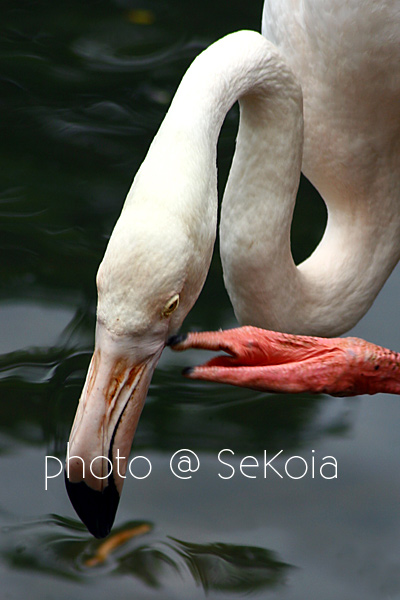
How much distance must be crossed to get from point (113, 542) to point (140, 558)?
0.14 metres

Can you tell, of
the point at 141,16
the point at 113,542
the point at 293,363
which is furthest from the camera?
the point at 141,16

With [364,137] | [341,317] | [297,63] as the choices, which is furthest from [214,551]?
[297,63]

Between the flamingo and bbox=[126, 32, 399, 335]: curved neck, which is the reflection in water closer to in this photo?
the flamingo

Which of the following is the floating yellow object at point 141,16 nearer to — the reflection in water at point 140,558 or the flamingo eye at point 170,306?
the reflection in water at point 140,558

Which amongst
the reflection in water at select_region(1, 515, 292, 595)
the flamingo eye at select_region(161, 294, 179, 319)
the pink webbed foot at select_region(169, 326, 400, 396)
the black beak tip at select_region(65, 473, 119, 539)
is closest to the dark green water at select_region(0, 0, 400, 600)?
the reflection in water at select_region(1, 515, 292, 595)

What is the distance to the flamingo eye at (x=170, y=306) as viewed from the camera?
2617 millimetres

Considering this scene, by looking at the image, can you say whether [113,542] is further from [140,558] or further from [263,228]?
[263,228]

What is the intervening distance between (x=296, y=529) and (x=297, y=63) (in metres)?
1.87

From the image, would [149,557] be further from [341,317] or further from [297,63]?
[297,63]

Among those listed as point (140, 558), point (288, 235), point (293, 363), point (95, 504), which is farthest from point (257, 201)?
point (140, 558)

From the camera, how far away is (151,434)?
396 cm

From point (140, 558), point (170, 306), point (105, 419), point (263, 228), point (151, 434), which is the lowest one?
point (140, 558)

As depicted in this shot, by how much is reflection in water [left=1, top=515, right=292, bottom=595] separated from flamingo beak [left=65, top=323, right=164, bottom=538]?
672 mm

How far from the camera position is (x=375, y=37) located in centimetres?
335
